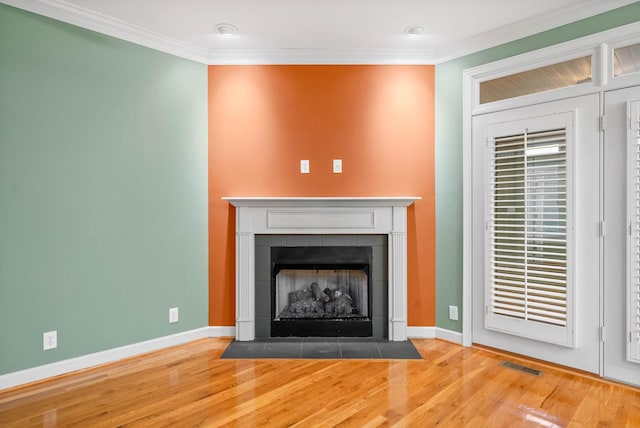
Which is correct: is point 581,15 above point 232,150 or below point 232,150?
above

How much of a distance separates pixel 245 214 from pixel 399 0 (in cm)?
213

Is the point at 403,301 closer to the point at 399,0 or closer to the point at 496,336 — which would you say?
the point at 496,336

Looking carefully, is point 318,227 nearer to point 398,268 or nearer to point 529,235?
point 398,268

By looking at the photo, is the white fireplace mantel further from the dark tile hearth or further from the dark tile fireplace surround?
the dark tile hearth

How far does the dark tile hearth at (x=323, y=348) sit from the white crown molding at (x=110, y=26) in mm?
2653

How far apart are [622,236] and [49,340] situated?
406 centimetres

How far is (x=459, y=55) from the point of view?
3.46 metres

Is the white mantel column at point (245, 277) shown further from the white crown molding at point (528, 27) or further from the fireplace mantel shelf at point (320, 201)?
the white crown molding at point (528, 27)

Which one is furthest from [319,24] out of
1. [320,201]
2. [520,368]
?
[520,368]

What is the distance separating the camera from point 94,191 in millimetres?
2986

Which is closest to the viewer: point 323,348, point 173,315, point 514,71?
point 514,71

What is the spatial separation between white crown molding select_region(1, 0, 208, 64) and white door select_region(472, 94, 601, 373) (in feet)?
8.74

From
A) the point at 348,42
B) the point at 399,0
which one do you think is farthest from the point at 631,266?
the point at 348,42

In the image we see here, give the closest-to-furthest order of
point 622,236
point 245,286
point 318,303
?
point 622,236 → point 245,286 → point 318,303
